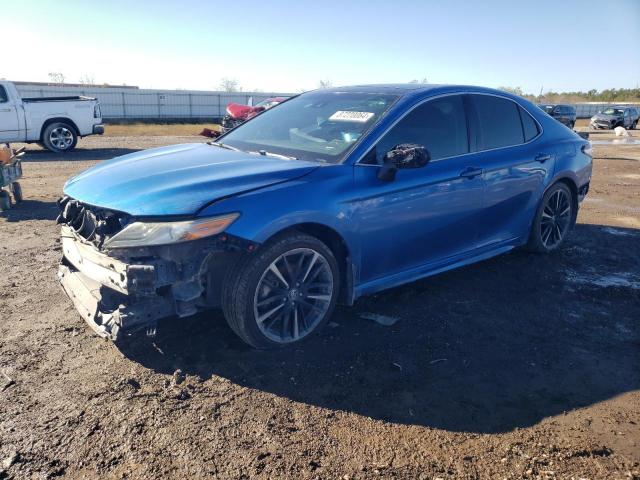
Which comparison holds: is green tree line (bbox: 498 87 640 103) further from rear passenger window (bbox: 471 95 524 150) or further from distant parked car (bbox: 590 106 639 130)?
rear passenger window (bbox: 471 95 524 150)

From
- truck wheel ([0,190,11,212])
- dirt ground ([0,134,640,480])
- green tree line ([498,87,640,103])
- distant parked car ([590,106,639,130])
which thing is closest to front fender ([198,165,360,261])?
dirt ground ([0,134,640,480])

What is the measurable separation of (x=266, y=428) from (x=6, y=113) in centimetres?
1364

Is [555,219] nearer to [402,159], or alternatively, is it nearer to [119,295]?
[402,159]

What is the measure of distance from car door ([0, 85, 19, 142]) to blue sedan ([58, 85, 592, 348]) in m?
11.2

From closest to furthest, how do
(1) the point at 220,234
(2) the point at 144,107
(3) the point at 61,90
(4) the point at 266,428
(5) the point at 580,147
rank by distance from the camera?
(4) the point at 266,428 → (1) the point at 220,234 → (5) the point at 580,147 → (3) the point at 61,90 → (2) the point at 144,107

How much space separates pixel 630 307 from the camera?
4.44 meters

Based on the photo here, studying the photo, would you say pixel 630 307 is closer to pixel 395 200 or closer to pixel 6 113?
pixel 395 200

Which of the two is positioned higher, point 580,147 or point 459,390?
point 580,147

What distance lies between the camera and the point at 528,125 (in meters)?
5.24

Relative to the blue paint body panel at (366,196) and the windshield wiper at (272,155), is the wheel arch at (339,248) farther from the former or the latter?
the windshield wiper at (272,155)

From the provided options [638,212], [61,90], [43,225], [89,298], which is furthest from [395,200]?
[61,90]

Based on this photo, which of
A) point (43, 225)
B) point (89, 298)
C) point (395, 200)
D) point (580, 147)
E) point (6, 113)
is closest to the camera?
point (89, 298)

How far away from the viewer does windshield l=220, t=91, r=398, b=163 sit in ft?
12.9

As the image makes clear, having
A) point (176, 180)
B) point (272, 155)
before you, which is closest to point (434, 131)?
point (272, 155)
